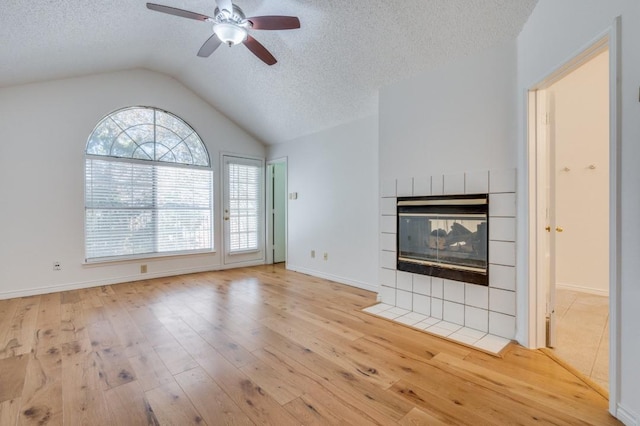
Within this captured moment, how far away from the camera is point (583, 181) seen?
3682mm

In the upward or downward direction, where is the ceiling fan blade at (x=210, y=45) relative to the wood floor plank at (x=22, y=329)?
upward

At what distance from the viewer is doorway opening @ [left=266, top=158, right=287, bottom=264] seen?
225 inches

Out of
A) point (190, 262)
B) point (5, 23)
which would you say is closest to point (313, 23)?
point (5, 23)

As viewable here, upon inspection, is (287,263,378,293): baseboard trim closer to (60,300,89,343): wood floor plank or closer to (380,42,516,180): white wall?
(380,42,516,180): white wall

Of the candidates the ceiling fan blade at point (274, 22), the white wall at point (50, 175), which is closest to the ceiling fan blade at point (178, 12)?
the ceiling fan blade at point (274, 22)

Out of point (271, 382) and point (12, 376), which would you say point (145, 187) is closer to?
point (12, 376)

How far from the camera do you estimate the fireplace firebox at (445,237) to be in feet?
8.13

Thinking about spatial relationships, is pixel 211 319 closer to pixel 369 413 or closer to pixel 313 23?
pixel 369 413

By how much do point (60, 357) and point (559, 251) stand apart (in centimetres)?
528

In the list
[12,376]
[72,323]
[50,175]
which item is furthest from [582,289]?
[50,175]

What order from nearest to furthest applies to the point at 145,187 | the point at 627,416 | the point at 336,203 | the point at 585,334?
the point at 627,416 → the point at 585,334 → the point at 336,203 → the point at 145,187

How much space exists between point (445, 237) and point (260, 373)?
1.90 metres

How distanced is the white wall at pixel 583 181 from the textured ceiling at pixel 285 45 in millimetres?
2072

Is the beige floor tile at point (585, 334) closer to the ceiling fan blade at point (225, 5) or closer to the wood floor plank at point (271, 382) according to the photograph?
the wood floor plank at point (271, 382)
